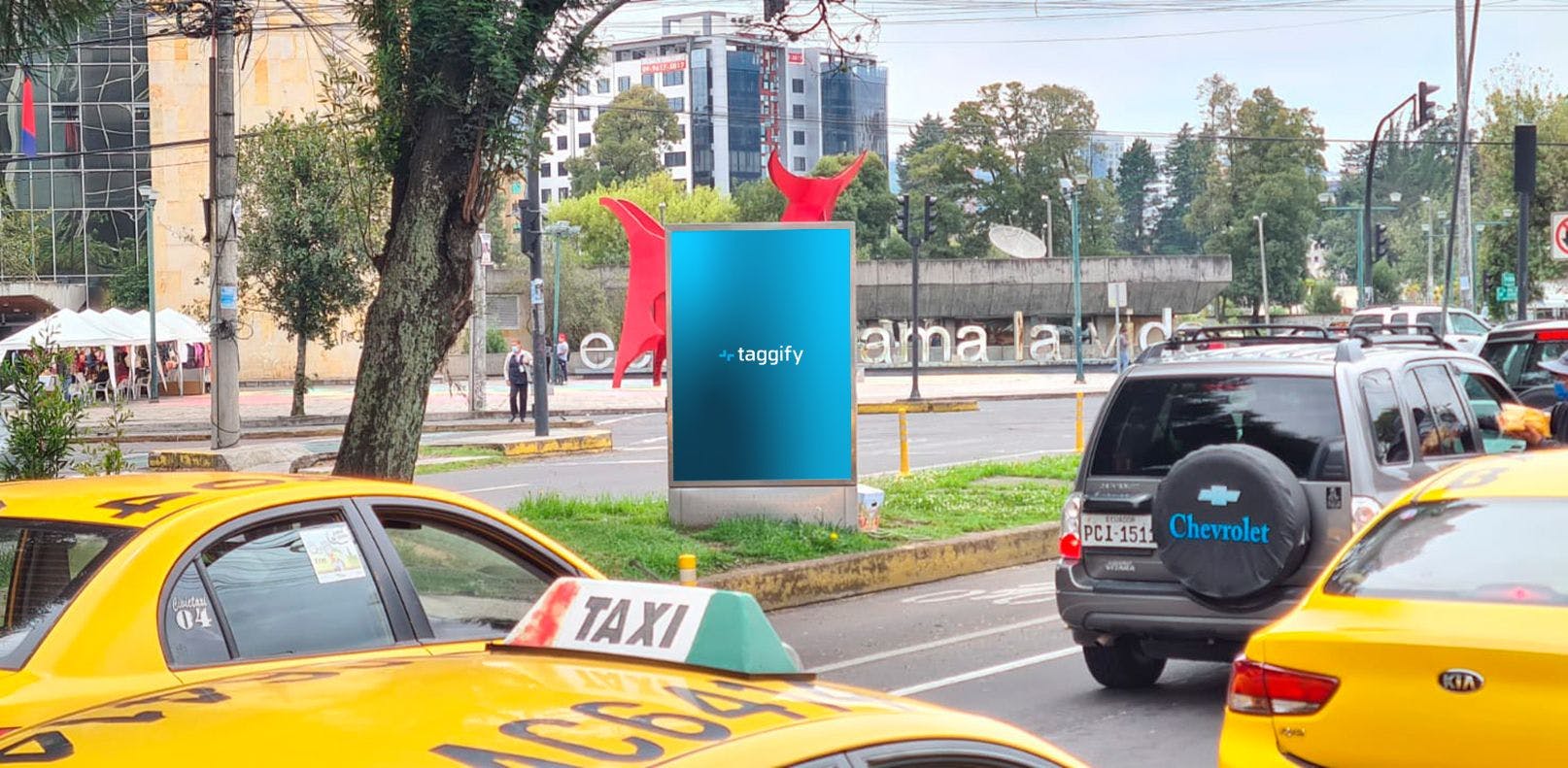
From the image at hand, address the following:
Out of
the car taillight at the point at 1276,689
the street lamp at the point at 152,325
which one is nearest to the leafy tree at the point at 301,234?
the street lamp at the point at 152,325

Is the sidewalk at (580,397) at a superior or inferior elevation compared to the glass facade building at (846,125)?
inferior

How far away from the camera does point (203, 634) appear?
4.43 m

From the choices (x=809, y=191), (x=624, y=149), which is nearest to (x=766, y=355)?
(x=809, y=191)

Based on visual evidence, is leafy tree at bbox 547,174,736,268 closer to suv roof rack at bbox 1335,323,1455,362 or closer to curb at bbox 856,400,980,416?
curb at bbox 856,400,980,416

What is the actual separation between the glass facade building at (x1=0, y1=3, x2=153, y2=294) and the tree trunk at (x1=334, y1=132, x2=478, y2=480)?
179ft

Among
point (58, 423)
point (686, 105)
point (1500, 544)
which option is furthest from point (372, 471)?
point (686, 105)

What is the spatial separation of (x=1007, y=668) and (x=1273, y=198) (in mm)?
100855

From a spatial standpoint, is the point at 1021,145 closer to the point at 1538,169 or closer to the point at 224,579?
the point at 1538,169

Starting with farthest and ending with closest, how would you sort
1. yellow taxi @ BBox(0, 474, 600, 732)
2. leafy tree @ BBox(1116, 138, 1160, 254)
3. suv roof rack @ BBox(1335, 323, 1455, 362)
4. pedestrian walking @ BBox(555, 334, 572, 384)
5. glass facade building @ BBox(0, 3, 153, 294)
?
leafy tree @ BBox(1116, 138, 1160, 254) → glass facade building @ BBox(0, 3, 153, 294) → pedestrian walking @ BBox(555, 334, 572, 384) → suv roof rack @ BBox(1335, 323, 1455, 362) → yellow taxi @ BBox(0, 474, 600, 732)

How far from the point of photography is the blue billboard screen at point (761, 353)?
1390cm

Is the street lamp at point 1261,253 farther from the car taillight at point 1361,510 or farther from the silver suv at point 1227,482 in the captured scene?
the car taillight at point 1361,510

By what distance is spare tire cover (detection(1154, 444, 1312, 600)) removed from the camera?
760 centimetres

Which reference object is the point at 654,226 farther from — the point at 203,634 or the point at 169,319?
the point at 169,319

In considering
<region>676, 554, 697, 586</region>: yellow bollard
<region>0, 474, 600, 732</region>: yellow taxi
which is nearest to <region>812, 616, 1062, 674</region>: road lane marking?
<region>676, 554, 697, 586</region>: yellow bollard
